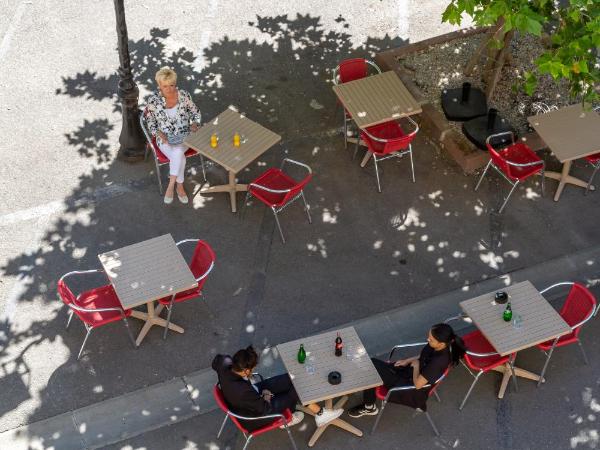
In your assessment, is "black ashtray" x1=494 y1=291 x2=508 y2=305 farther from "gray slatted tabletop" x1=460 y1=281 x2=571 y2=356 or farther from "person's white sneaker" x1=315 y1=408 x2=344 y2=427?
"person's white sneaker" x1=315 y1=408 x2=344 y2=427

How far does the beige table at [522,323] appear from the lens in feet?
25.3

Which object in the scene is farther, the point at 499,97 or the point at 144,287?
the point at 499,97

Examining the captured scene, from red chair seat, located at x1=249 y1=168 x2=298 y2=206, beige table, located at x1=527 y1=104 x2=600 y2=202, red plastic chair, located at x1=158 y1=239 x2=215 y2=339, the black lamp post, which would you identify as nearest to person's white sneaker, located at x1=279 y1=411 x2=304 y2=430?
red plastic chair, located at x1=158 y1=239 x2=215 y2=339

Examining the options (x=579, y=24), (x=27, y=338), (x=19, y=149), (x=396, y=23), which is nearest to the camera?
(x=579, y=24)

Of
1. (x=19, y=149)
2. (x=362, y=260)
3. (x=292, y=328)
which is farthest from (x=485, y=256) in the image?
(x=19, y=149)

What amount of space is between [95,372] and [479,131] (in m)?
5.75

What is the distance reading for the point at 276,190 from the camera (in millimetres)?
9242

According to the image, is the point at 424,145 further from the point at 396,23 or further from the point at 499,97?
the point at 396,23

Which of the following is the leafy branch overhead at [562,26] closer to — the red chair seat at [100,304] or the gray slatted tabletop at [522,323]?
the gray slatted tabletop at [522,323]

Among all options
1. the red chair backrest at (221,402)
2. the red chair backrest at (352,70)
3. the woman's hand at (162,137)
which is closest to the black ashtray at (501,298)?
the red chair backrest at (221,402)

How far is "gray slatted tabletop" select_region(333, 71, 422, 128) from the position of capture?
9.92 meters

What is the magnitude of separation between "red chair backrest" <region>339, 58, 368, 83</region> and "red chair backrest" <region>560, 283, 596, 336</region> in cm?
423

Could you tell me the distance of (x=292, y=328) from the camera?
28.5 feet

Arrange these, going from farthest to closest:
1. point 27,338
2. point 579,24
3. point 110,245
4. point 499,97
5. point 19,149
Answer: point 499,97, point 19,149, point 110,245, point 27,338, point 579,24
